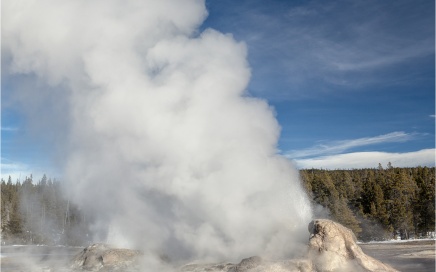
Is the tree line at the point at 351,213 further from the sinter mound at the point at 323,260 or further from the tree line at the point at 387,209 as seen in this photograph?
the sinter mound at the point at 323,260

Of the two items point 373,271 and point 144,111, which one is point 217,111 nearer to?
point 144,111

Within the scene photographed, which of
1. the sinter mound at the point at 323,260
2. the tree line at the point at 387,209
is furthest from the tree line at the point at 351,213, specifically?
the sinter mound at the point at 323,260

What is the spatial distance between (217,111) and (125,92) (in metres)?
3.72

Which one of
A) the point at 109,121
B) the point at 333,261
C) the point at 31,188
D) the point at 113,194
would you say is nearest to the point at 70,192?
the point at 113,194

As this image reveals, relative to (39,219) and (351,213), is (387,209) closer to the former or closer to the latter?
(351,213)

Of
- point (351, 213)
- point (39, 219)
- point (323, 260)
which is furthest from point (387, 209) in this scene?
point (39, 219)

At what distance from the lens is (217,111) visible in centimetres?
1588

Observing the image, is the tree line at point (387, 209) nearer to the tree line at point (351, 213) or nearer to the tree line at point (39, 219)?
the tree line at point (351, 213)

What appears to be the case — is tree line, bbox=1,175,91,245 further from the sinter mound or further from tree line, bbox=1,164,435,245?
the sinter mound

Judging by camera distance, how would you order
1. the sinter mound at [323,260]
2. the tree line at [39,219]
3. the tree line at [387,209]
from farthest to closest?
the tree line at [39,219] < the tree line at [387,209] < the sinter mound at [323,260]

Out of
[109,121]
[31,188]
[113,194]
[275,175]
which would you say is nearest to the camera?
[275,175]

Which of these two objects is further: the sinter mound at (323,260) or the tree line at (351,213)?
the tree line at (351,213)

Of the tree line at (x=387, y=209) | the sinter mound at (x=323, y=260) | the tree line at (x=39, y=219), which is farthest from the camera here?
the tree line at (x=39, y=219)

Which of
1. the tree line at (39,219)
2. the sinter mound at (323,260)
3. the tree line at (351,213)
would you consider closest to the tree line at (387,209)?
the tree line at (351,213)
